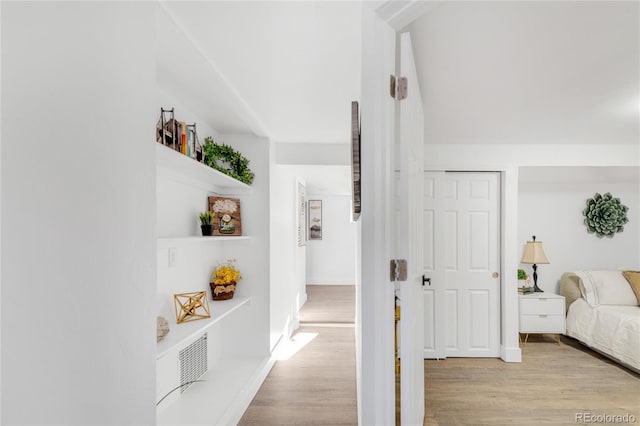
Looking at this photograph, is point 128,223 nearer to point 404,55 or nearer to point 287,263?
point 404,55

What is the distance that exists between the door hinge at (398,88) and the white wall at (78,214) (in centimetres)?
88

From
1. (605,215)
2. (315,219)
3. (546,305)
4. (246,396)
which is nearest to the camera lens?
(246,396)

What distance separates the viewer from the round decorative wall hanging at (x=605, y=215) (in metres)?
4.28

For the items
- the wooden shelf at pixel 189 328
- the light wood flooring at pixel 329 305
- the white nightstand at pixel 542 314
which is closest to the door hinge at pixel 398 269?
the wooden shelf at pixel 189 328

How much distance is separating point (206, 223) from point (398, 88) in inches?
74.5

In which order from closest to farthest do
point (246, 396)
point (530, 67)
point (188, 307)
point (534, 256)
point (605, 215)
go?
point (530, 67), point (188, 307), point (246, 396), point (534, 256), point (605, 215)

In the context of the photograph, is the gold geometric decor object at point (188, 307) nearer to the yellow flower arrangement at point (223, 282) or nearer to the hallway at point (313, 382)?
the yellow flower arrangement at point (223, 282)

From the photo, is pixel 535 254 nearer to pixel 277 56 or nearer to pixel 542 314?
pixel 542 314

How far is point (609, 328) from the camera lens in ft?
11.0

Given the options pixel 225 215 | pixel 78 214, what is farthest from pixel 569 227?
pixel 78 214

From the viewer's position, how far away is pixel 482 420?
2.38m

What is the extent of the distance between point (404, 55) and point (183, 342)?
1.74m

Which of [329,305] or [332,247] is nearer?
[329,305]

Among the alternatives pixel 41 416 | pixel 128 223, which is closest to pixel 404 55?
pixel 128 223
